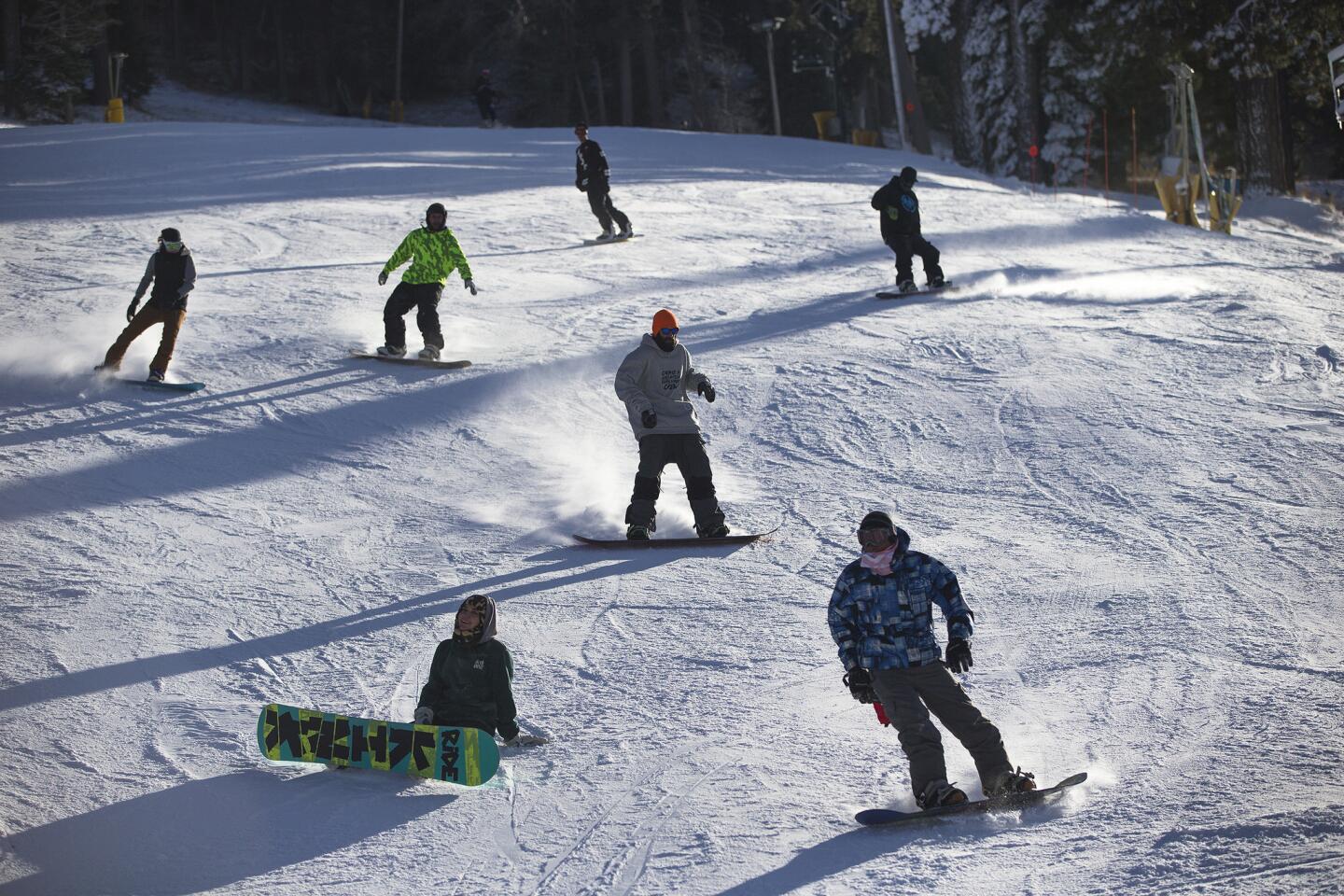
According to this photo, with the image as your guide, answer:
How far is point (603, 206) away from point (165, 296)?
7.68 meters

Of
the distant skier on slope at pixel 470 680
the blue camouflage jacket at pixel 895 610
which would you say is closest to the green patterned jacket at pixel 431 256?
the distant skier on slope at pixel 470 680

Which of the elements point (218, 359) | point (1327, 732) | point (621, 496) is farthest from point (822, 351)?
point (1327, 732)

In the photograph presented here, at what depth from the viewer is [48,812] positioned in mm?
5594

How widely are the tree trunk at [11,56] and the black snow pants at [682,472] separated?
3091 centimetres

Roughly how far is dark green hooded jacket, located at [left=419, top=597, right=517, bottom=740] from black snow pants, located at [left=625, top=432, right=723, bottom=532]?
327 cm

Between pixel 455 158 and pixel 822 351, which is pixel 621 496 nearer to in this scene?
pixel 822 351

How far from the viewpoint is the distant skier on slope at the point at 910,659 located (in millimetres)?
5355

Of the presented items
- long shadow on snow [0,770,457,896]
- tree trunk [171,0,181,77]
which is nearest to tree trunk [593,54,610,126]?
→ tree trunk [171,0,181,77]

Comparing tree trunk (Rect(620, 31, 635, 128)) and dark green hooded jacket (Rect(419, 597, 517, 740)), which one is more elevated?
tree trunk (Rect(620, 31, 635, 128))

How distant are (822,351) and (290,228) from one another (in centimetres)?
868

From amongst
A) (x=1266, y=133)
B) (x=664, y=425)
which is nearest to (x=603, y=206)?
(x=664, y=425)

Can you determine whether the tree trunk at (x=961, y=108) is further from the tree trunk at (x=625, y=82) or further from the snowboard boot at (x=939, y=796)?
the snowboard boot at (x=939, y=796)

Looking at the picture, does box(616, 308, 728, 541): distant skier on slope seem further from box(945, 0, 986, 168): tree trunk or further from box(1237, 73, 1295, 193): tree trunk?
box(945, 0, 986, 168): tree trunk

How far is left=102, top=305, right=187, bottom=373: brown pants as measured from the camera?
11.9 m
